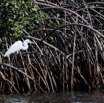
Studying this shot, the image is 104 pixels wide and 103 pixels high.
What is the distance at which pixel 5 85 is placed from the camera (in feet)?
45.5

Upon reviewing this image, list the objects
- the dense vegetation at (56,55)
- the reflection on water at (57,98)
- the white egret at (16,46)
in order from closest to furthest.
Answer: the reflection on water at (57,98) → the white egret at (16,46) → the dense vegetation at (56,55)

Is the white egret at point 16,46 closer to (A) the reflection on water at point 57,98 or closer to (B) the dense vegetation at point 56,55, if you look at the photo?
(B) the dense vegetation at point 56,55

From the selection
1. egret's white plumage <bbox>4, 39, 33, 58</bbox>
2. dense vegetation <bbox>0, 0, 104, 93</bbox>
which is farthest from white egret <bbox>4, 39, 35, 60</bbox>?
dense vegetation <bbox>0, 0, 104, 93</bbox>

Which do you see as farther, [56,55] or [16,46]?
[56,55]

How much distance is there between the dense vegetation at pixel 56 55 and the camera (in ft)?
44.7

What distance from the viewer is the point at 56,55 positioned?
47.1 ft

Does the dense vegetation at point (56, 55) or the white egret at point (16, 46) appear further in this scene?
the dense vegetation at point (56, 55)

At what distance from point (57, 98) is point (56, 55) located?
1.49 meters

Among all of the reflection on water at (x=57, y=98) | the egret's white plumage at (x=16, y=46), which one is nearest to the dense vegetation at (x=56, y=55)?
the egret's white plumage at (x=16, y=46)

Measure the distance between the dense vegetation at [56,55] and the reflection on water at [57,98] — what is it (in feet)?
1.03

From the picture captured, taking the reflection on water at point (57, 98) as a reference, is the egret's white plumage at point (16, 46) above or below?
above

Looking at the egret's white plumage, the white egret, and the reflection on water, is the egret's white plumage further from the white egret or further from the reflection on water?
the reflection on water

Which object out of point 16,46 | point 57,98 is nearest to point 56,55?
point 57,98

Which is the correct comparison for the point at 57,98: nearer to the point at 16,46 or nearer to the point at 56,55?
the point at 56,55
